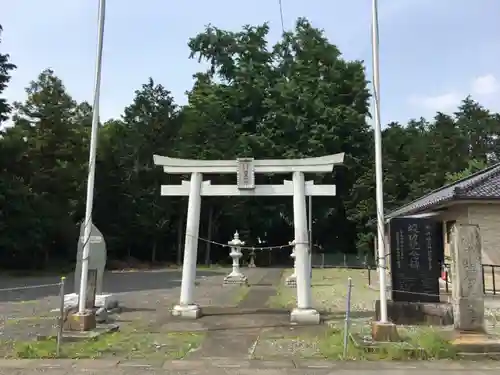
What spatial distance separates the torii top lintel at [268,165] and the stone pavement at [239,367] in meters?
5.02

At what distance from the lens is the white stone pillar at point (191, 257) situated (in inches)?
459

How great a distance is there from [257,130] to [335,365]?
1387 inches

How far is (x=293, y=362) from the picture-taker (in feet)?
24.5

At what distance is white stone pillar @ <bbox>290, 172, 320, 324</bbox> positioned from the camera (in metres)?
10.8

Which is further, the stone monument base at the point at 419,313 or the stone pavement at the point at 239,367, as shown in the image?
the stone monument base at the point at 419,313

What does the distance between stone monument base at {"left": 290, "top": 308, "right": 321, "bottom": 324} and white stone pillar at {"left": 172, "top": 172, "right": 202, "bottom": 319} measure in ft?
7.37

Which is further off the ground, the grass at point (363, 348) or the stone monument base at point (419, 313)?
the stone monument base at point (419, 313)

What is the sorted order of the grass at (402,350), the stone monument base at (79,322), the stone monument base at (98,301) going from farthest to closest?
the stone monument base at (98,301)
the stone monument base at (79,322)
the grass at (402,350)

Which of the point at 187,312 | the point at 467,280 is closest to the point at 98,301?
the point at 187,312

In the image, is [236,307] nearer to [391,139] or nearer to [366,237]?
[366,237]

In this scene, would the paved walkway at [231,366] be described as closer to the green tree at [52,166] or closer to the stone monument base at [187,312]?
the stone monument base at [187,312]

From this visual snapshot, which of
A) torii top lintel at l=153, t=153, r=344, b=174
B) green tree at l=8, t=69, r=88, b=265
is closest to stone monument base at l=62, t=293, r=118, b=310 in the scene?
torii top lintel at l=153, t=153, r=344, b=174

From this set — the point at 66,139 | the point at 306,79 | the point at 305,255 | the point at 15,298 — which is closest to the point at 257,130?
the point at 306,79

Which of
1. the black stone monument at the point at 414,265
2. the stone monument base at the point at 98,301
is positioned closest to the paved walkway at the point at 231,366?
the black stone monument at the point at 414,265
